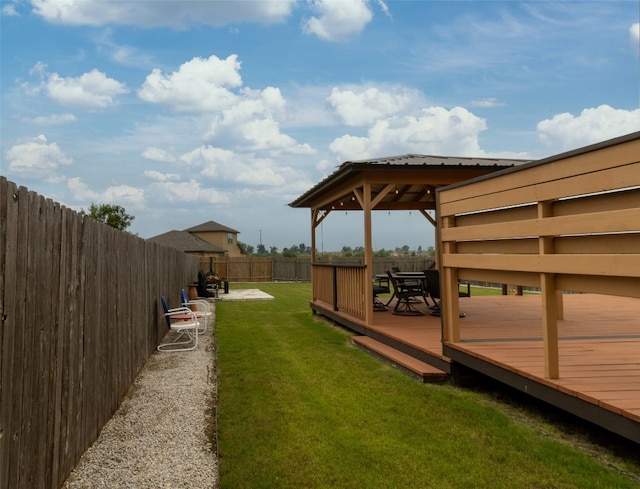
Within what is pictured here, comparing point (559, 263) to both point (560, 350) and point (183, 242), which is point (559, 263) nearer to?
point (560, 350)

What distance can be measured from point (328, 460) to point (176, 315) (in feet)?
16.5

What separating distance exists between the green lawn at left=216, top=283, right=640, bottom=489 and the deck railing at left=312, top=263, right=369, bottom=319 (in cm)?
226

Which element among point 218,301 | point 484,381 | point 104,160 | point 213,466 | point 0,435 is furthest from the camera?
point 104,160

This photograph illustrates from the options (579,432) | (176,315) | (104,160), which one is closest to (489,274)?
(579,432)

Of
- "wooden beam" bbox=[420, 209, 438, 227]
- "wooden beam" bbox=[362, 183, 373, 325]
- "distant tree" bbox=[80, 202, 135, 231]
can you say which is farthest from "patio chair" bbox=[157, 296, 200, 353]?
"distant tree" bbox=[80, 202, 135, 231]

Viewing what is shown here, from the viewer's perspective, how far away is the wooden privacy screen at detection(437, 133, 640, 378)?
2676mm

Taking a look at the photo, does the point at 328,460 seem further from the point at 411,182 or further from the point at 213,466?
the point at 411,182

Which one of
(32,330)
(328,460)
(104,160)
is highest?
(104,160)

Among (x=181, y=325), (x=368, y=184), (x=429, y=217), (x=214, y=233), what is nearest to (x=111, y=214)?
(x=214, y=233)

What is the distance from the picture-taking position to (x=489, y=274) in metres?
4.27

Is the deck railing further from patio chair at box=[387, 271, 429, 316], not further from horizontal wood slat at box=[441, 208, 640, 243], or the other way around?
horizontal wood slat at box=[441, 208, 640, 243]

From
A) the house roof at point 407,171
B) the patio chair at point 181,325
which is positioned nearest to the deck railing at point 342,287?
the house roof at point 407,171

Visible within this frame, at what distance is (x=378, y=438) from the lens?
3250mm

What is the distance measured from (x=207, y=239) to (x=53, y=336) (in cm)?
4335
